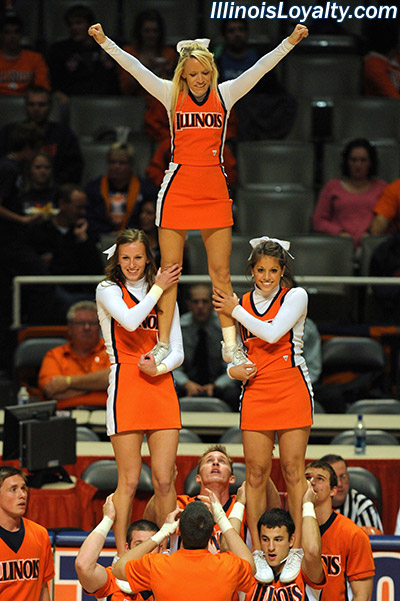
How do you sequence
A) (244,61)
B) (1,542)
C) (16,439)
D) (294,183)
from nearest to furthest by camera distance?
(1,542), (16,439), (244,61), (294,183)

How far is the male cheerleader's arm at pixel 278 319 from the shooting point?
5262 millimetres

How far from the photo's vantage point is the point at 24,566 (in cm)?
568

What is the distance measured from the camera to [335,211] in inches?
371

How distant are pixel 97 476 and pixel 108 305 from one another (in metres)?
2.04

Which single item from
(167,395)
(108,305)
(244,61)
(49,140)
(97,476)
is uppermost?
(244,61)

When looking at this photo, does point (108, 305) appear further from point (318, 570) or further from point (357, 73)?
point (357, 73)

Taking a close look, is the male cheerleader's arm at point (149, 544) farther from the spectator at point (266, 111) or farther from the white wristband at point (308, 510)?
the spectator at point (266, 111)

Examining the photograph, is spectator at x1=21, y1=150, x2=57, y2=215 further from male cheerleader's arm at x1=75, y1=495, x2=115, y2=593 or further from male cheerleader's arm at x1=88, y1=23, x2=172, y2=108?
male cheerleader's arm at x1=75, y1=495, x2=115, y2=593

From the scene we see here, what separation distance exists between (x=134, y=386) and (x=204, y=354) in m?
3.05

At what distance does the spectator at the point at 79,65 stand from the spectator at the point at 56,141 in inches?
27.8

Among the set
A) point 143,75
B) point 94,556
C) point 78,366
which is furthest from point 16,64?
point 94,556

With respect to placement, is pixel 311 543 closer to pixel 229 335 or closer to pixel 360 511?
pixel 229 335

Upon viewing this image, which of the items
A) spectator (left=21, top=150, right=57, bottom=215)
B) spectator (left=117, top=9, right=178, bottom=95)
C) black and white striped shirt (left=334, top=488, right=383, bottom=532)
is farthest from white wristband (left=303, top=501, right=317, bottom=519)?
spectator (left=117, top=9, right=178, bottom=95)

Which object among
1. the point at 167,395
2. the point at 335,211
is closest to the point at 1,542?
the point at 167,395
